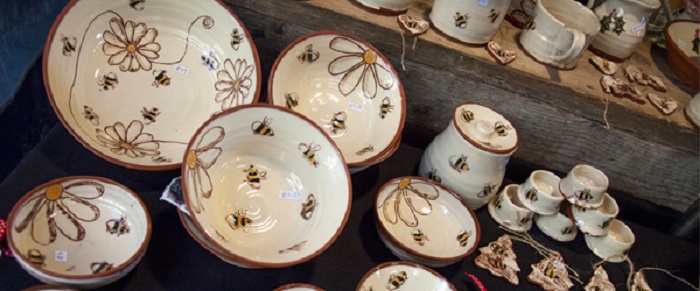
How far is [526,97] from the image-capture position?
54.9 inches

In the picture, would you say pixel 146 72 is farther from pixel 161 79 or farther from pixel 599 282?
pixel 599 282

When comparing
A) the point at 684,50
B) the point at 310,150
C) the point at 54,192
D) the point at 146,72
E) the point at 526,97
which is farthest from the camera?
the point at 684,50

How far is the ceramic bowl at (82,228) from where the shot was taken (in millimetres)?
1012

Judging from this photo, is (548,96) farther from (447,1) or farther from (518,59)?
(447,1)

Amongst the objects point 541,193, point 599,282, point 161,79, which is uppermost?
point 161,79

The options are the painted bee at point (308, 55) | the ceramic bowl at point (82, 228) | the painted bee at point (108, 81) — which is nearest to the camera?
the ceramic bowl at point (82, 228)

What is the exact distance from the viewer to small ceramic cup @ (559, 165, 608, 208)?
1318 millimetres

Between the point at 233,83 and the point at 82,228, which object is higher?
the point at 233,83

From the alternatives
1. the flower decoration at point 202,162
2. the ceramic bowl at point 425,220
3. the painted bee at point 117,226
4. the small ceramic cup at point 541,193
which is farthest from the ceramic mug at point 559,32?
the painted bee at point 117,226

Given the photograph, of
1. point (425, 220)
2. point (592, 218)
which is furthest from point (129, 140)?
point (592, 218)

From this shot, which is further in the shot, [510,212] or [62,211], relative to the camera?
[510,212]

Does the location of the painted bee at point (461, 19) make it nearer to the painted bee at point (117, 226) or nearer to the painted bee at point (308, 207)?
the painted bee at point (308, 207)

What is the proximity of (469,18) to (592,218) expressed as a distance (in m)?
0.54

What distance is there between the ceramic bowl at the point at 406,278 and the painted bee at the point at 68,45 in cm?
75
